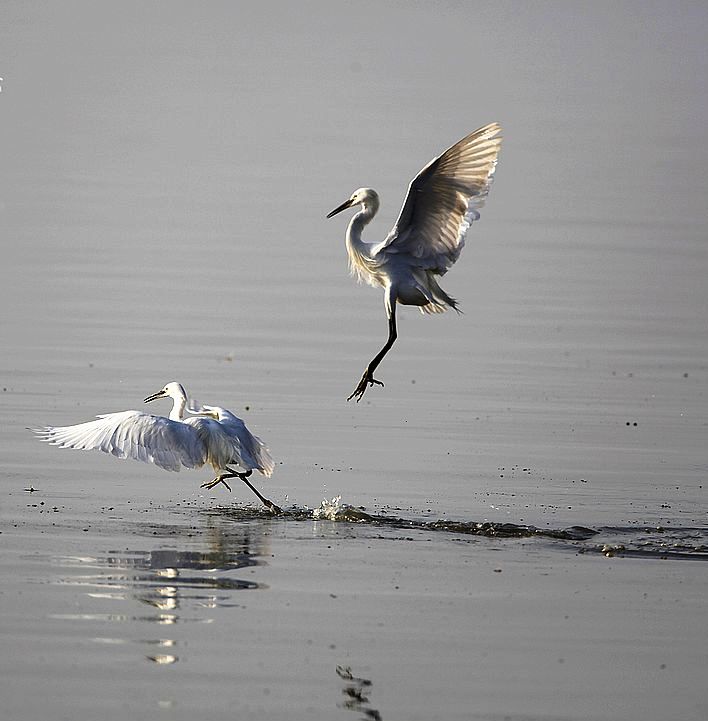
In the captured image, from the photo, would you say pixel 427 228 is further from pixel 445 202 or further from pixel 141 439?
pixel 141 439

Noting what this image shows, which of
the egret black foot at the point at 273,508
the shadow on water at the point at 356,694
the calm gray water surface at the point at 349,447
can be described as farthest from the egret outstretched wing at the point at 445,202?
the shadow on water at the point at 356,694

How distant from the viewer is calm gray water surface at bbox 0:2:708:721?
33.4ft

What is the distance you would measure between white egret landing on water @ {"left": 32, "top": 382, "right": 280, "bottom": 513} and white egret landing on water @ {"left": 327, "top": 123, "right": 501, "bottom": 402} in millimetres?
1414

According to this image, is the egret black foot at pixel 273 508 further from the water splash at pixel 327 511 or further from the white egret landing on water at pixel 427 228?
the white egret landing on water at pixel 427 228

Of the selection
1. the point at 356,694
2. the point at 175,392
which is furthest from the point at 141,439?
the point at 356,694

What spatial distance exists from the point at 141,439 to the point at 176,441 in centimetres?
31

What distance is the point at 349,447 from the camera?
54.1ft

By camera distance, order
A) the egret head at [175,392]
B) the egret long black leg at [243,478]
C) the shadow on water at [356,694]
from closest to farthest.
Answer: the shadow on water at [356,694] < the egret long black leg at [243,478] < the egret head at [175,392]

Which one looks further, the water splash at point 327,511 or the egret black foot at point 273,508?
the egret black foot at point 273,508

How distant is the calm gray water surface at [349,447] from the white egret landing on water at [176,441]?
0.36 m

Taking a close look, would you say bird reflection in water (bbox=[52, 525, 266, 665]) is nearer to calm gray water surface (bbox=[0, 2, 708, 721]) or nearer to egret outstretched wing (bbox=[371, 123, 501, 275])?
calm gray water surface (bbox=[0, 2, 708, 721])

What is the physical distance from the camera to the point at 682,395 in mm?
19469

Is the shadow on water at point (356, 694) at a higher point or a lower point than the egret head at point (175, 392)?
lower

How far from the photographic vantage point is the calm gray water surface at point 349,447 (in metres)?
10.2
